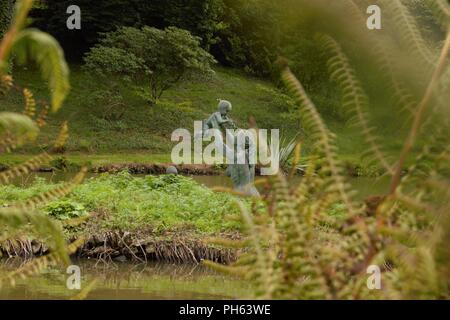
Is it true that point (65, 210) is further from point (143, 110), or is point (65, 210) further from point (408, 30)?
point (143, 110)

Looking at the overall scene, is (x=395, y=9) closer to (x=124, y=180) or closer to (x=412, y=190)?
(x=412, y=190)

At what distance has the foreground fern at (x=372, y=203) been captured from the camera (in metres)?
1.17

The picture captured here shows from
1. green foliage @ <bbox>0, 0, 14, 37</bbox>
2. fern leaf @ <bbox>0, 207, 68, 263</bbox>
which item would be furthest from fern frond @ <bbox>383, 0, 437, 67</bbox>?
green foliage @ <bbox>0, 0, 14, 37</bbox>

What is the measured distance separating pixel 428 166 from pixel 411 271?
0.66ft

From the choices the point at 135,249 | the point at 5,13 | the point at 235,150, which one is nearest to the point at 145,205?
the point at 135,249

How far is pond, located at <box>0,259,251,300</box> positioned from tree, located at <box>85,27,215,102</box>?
2009 cm

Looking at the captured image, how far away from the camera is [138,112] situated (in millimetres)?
28875

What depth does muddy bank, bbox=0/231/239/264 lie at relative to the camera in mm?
8141

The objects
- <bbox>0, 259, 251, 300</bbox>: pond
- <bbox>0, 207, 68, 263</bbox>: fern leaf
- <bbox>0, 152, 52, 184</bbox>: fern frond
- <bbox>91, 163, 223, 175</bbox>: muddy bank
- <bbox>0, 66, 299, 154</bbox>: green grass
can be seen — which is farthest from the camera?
<bbox>0, 66, 299, 154</bbox>: green grass

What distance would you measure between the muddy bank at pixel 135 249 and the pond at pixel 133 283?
0.16 metres

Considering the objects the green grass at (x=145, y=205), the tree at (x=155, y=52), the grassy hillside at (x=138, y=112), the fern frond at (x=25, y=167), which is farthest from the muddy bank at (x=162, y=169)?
the fern frond at (x=25, y=167)

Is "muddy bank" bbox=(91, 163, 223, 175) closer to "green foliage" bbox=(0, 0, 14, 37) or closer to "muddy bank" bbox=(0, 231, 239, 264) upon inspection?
"green foliage" bbox=(0, 0, 14, 37)

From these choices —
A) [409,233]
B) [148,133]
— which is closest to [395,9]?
[409,233]

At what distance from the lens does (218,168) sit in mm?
21625
